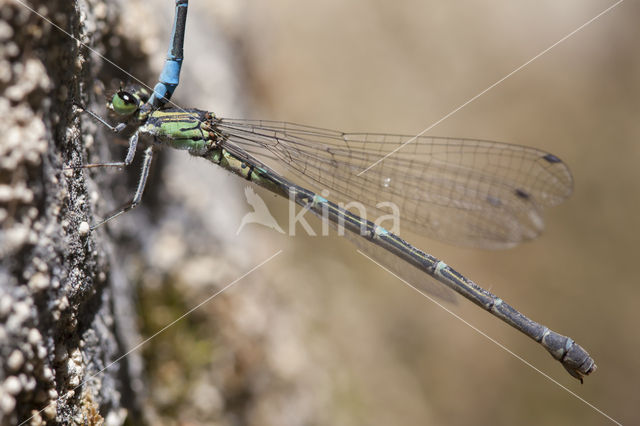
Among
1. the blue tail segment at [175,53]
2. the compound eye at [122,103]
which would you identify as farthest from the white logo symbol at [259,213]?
the compound eye at [122,103]

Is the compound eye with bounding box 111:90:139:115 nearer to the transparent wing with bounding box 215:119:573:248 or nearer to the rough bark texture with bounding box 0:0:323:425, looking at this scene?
the rough bark texture with bounding box 0:0:323:425

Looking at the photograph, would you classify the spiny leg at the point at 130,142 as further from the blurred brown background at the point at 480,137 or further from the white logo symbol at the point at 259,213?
the blurred brown background at the point at 480,137

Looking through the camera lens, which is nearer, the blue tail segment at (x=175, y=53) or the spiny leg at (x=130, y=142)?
the spiny leg at (x=130, y=142)

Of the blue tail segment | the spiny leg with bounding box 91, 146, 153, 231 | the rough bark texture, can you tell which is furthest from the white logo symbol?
the blue tail segment

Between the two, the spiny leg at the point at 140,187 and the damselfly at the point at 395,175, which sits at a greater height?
the damselfly at the point at 395,175

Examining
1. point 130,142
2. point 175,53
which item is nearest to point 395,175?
point 175,53

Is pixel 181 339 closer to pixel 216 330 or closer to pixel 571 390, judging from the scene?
pixel 216 330
